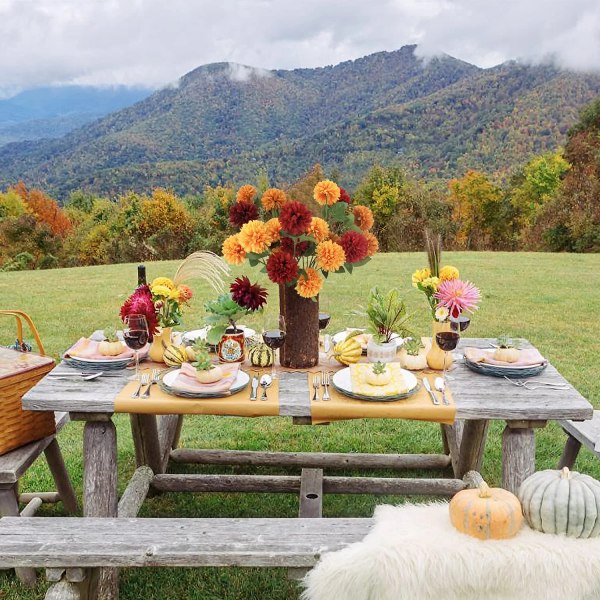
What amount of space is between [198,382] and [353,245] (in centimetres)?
79

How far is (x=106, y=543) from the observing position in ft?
6.26

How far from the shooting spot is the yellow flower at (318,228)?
231cm

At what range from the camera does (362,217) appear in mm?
2512

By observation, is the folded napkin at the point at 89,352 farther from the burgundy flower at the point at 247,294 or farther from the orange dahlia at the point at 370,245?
the orange dahlia at the point at 370,245

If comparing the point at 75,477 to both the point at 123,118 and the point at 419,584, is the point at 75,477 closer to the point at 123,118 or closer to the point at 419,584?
the point at 419,584

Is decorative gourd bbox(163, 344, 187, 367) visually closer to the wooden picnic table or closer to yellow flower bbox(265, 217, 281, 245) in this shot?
the wooden picnic table

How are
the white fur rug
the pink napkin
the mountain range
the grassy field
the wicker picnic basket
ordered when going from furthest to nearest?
the mountain range, the grassy field, the wicker picnic basket, the pink napkin, the white fur rug

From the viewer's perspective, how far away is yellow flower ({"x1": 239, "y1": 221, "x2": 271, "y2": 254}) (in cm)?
231

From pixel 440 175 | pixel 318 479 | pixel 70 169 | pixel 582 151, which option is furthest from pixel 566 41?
pixel 318 479

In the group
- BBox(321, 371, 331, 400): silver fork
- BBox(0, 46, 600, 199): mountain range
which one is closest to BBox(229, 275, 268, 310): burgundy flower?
BBox(321, 371, 331, 400): silver fork

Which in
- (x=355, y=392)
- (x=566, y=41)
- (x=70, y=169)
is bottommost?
(x=70, y=169)

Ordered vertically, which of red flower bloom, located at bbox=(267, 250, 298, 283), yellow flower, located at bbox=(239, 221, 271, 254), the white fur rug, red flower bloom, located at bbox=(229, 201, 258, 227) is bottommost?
the white fur rug

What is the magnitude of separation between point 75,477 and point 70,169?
220ft

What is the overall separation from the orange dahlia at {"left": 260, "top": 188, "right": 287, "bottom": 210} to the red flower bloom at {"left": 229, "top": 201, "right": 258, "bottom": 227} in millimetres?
50
